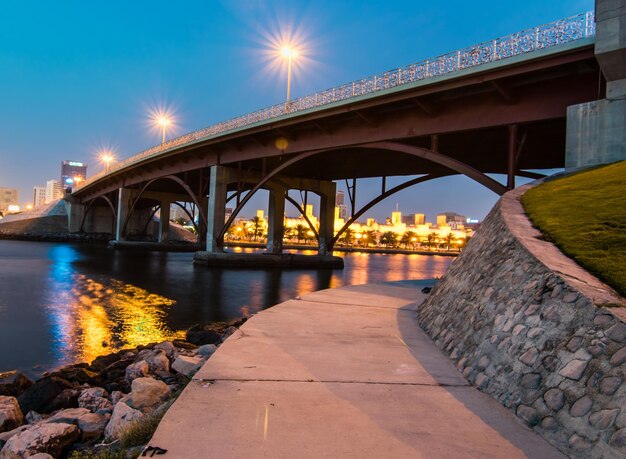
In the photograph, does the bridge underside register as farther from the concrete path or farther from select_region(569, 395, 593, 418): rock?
select_region(569, 395, 593, 418): rock

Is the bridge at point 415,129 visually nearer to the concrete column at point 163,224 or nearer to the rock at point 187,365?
the rock at point 187,365

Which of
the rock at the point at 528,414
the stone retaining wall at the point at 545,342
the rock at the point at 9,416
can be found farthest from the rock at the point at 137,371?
the rock at the point at 528,414

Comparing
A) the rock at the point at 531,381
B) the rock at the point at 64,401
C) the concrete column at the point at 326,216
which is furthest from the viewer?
the concrete column at the point at 326,216

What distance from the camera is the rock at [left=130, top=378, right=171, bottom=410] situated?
557 cm

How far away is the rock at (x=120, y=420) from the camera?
16.0 ft

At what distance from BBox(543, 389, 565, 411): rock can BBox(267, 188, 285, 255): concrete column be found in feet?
137

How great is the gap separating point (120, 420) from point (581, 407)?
15.6 ft

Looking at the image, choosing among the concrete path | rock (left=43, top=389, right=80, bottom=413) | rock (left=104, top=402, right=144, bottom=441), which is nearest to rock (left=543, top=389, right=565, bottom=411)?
the concrete path

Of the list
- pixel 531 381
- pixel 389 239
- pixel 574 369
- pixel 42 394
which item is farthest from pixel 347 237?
pixel 574 369

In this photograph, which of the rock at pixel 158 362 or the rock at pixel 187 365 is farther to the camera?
the rock at pixel 158 362

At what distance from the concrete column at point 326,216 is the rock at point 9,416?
40.0 meters

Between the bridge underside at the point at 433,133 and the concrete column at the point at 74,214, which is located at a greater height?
the bridge underside at the point at 433,133

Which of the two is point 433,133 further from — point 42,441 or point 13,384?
point 42,441

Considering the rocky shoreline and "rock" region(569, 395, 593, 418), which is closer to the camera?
"rock" region(569, 395, 593, 418)
